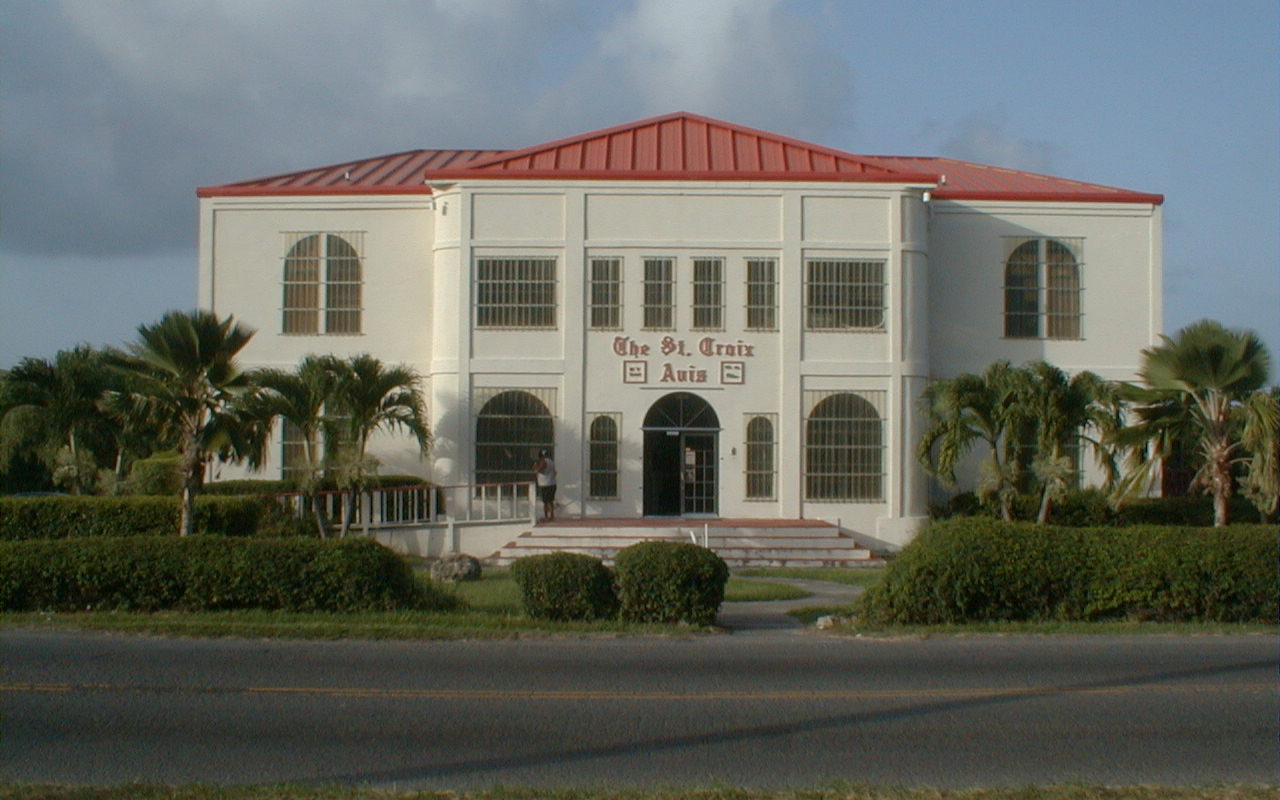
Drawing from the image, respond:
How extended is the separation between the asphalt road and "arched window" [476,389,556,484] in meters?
13.2

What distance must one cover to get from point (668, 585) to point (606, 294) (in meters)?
13.1

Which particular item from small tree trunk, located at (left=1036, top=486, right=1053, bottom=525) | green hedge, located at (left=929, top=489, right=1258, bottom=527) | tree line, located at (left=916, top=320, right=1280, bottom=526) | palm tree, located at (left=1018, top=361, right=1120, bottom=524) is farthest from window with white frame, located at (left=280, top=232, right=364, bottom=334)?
small tree trunk, located at (left=1036, top=486, right=1053, bottom=525)

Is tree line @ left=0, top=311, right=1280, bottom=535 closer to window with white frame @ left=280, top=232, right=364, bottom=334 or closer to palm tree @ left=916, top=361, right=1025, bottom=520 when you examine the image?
palm tree @ left=916, top=361, right=1025, bottom=520

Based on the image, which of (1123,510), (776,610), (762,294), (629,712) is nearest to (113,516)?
(776,610)

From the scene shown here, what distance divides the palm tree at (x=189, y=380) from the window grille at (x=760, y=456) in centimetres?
1126

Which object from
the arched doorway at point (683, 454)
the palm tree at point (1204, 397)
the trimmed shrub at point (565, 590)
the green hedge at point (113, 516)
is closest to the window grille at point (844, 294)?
the arched doorway at point (683, 454)

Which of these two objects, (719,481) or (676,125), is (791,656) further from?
(676,125)

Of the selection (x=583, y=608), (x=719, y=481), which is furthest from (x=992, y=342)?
(x=583, y=608)

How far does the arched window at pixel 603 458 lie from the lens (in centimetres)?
2675

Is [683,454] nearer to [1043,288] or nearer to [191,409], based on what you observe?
[1043,288]

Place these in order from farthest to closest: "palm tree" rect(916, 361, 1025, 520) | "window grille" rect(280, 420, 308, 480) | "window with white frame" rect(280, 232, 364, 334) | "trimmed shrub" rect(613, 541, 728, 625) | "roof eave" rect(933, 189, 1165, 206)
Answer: "roof eave" rect(933, 189, 1165, 206) → "window with white frame" rect(280, 232, 364, 334) → "window grille" rect(280, 420, 308, 480) → "palm tree" rect(916, 361, 1025, 520) → "trimmed shrub" rect(613, 541, 728, 625)

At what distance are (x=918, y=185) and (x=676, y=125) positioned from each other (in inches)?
231

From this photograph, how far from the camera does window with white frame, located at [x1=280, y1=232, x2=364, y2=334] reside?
93.0 feet

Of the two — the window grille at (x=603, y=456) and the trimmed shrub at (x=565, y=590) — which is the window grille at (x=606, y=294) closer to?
the window grille at (x=603, y=456)
